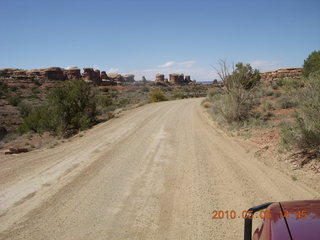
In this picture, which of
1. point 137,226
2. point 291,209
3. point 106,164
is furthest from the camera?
point 106,164

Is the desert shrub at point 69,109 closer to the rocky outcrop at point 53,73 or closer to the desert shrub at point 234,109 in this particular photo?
the desert shrub at point 234,109

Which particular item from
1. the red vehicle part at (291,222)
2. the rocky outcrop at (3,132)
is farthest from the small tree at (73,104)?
the red vehicle part at (291,222)

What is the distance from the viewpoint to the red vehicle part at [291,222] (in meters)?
1.86

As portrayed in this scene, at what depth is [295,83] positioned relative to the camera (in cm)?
922

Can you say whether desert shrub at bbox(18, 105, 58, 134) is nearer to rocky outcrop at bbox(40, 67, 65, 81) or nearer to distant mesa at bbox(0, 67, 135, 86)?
distant mesa at bbox(0, 67, 135, 86)

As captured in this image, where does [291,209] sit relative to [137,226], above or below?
above

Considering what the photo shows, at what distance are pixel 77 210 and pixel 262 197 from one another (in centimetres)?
386

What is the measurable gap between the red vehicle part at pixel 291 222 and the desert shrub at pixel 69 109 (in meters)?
15.0

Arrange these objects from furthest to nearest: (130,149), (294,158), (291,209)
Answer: (130,149)
(294,158)
(291,209)

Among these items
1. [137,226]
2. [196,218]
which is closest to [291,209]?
[196,218]

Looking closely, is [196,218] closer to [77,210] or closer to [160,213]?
[160,213]

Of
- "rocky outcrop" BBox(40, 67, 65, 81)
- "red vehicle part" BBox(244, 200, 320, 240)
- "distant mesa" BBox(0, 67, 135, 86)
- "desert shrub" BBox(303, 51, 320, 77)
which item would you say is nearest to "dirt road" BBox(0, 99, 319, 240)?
"red vehicle part" BBox(244, 200, 320, 240)

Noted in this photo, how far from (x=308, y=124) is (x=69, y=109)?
15195mm

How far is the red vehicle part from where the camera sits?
1855mm
